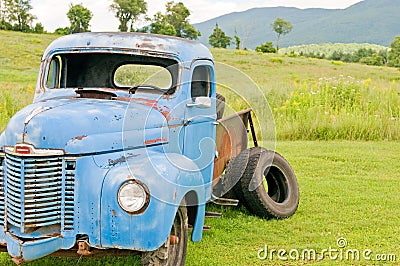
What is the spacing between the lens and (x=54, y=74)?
605cm

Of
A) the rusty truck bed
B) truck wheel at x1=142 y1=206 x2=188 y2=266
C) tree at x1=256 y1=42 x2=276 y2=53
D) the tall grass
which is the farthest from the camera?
tree at x1=256 y1=42 x2=276 y2=53

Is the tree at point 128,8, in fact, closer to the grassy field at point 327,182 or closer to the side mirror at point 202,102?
the grassy field at point 327,182

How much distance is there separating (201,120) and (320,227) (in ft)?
6.88

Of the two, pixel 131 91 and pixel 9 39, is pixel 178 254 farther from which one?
pixel 9 39

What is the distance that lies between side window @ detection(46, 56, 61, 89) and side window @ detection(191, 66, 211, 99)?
136 cm

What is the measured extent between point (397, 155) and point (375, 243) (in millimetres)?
5878

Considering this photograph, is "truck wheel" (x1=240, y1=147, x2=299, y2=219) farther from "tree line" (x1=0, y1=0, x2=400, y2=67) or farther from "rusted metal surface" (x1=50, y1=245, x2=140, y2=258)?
"tree line" (x1=0, y1=0, x2=400, y2=67)

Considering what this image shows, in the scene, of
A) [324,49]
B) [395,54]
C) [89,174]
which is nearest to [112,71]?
[89,174]

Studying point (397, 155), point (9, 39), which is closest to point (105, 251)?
point (397, 155)

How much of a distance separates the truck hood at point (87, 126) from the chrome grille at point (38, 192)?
0.14m

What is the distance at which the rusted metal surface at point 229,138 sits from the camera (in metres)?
6.79

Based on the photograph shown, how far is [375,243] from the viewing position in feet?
21.0

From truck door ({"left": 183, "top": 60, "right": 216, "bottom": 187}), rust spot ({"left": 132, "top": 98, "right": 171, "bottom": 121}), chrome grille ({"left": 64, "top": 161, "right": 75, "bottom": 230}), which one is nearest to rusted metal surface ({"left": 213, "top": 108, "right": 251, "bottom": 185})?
truck door ({"left": 183, "top": 60, "right": 216, "bottom": 187})

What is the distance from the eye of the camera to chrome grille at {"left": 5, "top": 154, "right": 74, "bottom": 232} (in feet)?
14.6
